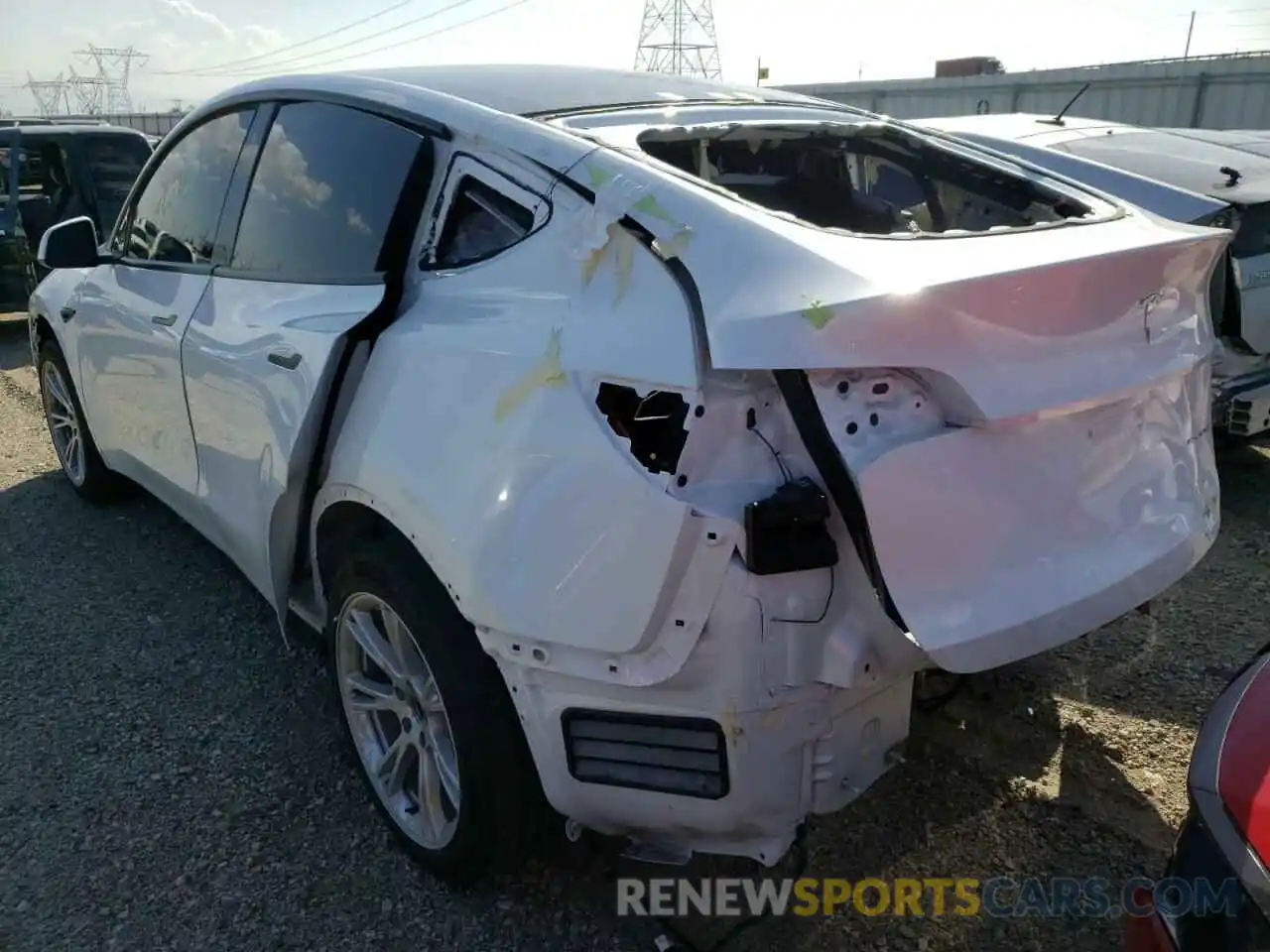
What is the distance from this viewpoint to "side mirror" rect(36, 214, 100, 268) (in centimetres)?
386

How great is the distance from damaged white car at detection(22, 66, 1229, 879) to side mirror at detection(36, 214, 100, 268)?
5.32 feet

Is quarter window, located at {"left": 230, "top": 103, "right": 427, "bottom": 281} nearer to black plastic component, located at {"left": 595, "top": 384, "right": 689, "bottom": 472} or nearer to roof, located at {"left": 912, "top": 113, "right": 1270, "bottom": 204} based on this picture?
black plastic component, located at {"left": 595, "top": 384, "right": 689, "bottom": 472}

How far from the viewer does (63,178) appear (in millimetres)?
9719

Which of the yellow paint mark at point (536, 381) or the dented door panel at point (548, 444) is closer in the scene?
the dented door panel at point (548, 444)

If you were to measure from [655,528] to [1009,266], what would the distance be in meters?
0.82

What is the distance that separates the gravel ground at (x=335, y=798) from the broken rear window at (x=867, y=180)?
1.33 meters

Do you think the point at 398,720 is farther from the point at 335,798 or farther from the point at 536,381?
the point at 536,381

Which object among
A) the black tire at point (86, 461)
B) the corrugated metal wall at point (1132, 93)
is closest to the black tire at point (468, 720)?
the black tire at point (86, 461)

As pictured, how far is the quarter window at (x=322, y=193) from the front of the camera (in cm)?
252

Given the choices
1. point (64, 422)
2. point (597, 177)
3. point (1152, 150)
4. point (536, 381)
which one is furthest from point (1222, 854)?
point (64, 422)

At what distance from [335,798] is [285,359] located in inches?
47.8

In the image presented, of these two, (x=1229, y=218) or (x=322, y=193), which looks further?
(x=1229, y=218)

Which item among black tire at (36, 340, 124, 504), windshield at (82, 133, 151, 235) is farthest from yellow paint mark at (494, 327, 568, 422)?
windshield at (82, 133, 151, 235)

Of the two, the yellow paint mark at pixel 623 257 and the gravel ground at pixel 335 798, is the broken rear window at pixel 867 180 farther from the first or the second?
the gravel ground at pixel 335 798
